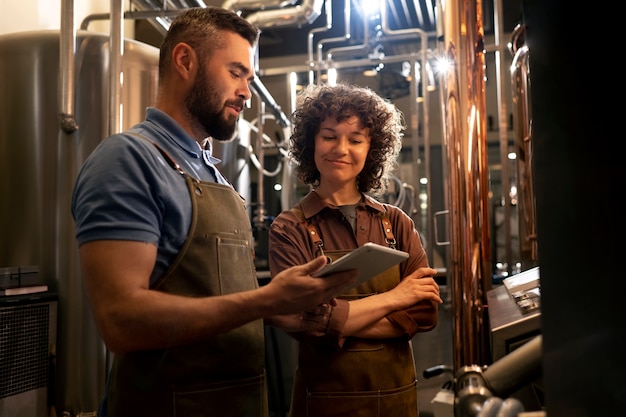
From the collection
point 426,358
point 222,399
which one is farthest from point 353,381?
point 426,358

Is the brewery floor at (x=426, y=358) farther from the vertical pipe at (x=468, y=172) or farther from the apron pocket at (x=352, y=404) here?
the apron pocket at (x=352, y=404)

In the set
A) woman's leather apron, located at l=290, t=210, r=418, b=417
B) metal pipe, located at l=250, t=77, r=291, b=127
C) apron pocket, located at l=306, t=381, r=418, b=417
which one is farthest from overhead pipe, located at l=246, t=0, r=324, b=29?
apron pocket, located at l=306, t=381, r=418, b=417

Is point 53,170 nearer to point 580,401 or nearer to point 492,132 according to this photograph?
point 580,401

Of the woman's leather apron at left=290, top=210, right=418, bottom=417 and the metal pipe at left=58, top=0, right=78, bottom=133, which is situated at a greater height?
the metal pipe at left=58, top=0, right=78, bottom=133

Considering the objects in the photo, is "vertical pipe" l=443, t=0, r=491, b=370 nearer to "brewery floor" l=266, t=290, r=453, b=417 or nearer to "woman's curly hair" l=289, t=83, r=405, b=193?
"woman's curly hair" l=289, t=83, r=405, b=193

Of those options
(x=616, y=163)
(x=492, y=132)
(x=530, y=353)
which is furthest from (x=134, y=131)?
(x=492, y=132)

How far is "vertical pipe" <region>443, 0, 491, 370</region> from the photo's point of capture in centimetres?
192

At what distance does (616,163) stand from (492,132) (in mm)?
7541

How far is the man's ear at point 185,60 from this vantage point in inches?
55.9

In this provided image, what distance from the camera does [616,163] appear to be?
37 centimetres

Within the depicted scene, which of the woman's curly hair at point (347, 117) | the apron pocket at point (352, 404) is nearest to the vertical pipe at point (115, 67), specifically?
the woman's curly hair at point (347, 117)

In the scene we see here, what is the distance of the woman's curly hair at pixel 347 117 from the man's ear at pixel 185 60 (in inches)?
22.7

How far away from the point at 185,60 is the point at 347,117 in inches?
24.3

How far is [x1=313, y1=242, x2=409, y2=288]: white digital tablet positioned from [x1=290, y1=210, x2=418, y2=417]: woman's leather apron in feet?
1.37
